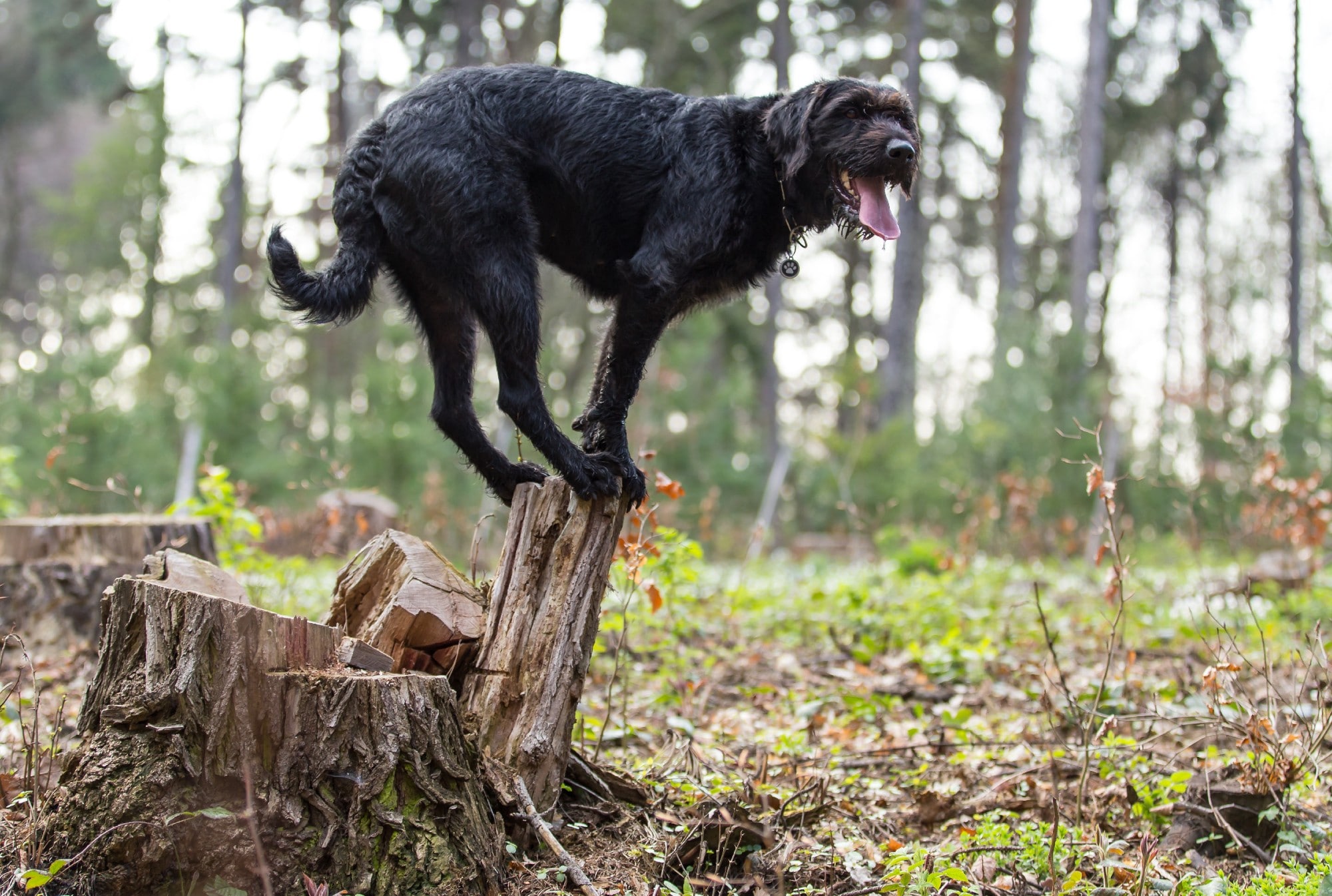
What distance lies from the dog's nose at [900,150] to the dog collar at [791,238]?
15.1 inches

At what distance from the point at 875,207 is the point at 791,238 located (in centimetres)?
33

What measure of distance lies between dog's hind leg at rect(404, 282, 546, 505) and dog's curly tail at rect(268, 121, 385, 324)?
304mm

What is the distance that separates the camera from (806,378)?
21219mm

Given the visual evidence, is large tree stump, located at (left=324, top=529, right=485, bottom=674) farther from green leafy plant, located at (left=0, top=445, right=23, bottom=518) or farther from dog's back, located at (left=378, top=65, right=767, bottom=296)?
green leafy plant, located at (left=0, top=445, right=23, bottom=518)

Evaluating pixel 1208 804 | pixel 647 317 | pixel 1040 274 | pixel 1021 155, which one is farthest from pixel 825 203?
pixel 1040 274

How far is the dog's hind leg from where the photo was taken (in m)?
3.65

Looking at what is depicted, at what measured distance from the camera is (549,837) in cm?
276

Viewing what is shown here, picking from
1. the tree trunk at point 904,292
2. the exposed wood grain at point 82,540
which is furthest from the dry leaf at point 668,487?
the tree trunk at point 904,292

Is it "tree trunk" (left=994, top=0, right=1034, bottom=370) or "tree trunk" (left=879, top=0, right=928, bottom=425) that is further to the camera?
"tree trunk" (left=994, top=0, right=1034, bottom=370)

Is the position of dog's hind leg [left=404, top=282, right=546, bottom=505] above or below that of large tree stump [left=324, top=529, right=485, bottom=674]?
above

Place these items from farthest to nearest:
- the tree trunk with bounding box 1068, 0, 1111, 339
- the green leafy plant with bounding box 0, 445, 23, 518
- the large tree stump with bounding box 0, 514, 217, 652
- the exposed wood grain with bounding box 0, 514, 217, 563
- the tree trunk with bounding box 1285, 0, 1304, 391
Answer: the tree trunk with bounding box 1285, 0, 1304, 391 → the tree trunk with bounding box 1068, 0, 1111, 339 → the green leafy plant with bounding box 0, 445, 23, 518 → the exposed wood grain with bounding box 0, 514, 217, 563 → the large tree stump with bounding box 0, 514, 217, 652

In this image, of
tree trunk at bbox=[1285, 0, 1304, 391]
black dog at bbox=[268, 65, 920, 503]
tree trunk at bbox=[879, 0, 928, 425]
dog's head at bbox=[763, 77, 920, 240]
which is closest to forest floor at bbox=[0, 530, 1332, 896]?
black dog at bbox=[268, 65, 920, 503]

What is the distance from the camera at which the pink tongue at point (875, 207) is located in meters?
3.45

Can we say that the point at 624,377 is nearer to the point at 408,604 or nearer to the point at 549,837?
the point at 408,604
